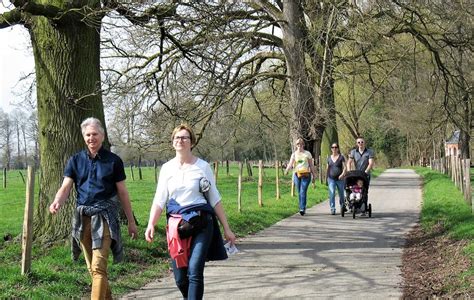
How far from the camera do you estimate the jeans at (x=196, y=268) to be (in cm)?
562

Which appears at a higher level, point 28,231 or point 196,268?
point 28,231

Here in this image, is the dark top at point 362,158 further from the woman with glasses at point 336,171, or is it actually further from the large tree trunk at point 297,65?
the large tree trunk at point 297,65

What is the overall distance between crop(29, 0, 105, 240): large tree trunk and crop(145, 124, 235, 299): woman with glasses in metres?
3.82

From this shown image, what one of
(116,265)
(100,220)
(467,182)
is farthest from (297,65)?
(100,220)

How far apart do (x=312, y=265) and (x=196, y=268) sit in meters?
3.33

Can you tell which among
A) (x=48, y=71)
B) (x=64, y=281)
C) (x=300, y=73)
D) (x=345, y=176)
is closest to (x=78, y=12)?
(x=48, y=71)

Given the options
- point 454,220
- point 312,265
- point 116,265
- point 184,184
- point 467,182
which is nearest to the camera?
point 184,184

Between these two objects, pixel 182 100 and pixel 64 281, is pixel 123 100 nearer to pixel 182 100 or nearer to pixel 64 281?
pixel 182 100

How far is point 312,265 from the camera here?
339 inches

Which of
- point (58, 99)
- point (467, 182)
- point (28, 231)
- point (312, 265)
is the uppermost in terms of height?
point (58, 99)

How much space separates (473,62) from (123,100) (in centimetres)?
1107

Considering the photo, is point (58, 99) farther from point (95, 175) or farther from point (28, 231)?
point (95, 175)

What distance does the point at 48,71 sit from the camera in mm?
9547

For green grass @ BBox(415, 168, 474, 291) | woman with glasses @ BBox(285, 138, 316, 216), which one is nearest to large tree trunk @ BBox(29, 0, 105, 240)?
green grass @ BBox(415, 168, 474, 291)
